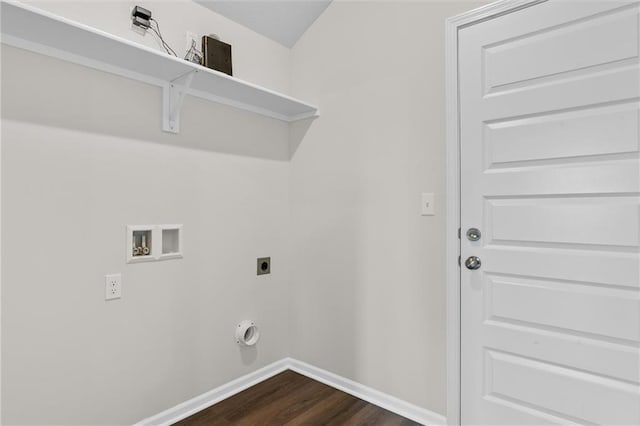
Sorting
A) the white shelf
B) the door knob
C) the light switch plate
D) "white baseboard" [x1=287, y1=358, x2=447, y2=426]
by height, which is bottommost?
"white baseboard" [x1=287, y1=358, x2=447, y2=426]

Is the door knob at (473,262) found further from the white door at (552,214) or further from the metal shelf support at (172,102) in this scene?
the metal shelf support at (172,102)

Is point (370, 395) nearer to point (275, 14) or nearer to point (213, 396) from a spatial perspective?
point (213, 396)

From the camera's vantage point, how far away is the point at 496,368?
1.66 metres

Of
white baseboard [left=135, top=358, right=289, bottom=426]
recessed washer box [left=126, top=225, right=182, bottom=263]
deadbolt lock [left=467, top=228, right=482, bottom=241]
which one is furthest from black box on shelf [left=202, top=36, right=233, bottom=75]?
→ white baseboard [left=135, top=358, right=289, bottom=426]

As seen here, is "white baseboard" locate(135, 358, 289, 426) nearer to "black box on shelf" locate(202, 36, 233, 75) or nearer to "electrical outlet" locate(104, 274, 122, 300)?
"electrical outlet" locate(104, 274, 122, 300)

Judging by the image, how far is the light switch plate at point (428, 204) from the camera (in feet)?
6.13

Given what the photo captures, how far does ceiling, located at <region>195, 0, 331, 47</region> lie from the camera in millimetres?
2126

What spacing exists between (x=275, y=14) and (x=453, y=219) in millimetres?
1709

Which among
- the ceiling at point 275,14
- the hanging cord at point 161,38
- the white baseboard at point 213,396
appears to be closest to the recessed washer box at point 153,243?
the white baseboard at point 213,396

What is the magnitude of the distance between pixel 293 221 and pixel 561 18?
1.86 meters

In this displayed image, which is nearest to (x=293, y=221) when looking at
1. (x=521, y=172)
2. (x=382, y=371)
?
(x=382, y=371)

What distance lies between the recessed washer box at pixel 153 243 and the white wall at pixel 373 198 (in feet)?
2.86

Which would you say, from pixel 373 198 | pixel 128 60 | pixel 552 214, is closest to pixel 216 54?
pixel 128 60

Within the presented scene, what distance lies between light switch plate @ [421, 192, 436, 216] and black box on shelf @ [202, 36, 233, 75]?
52.1 inches
